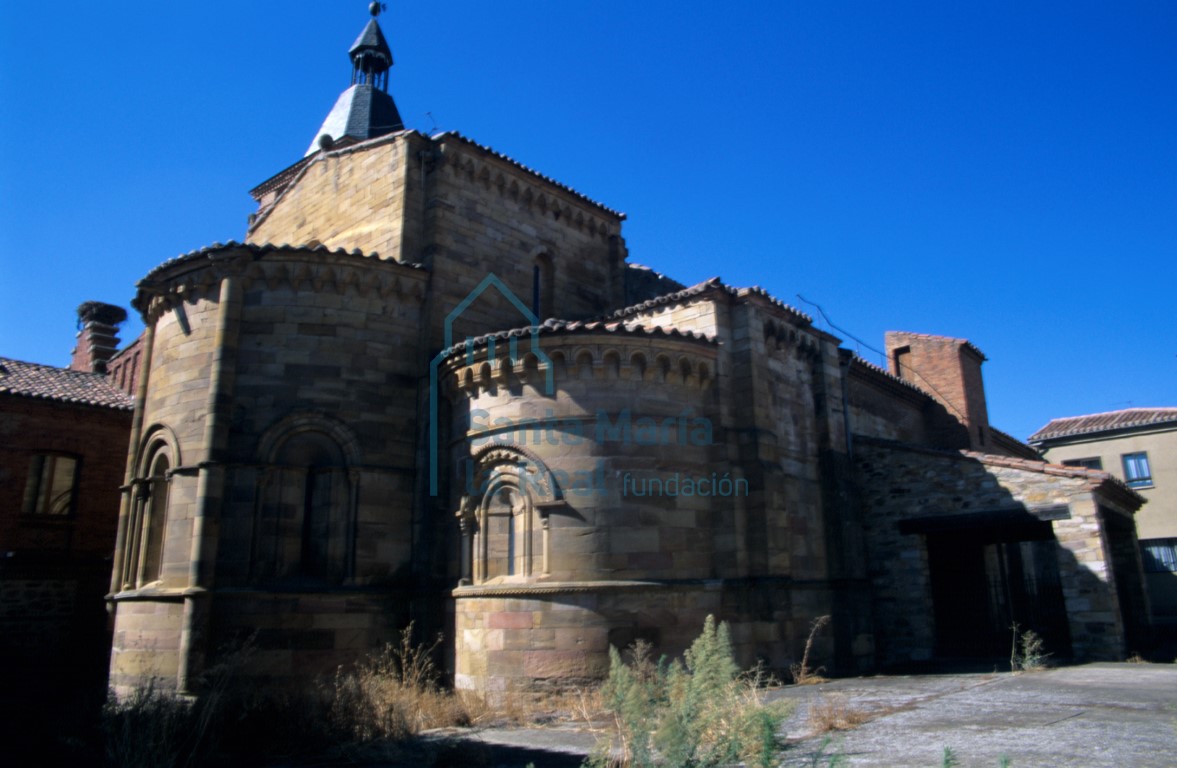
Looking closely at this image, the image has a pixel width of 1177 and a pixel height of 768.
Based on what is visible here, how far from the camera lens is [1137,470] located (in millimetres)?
29547

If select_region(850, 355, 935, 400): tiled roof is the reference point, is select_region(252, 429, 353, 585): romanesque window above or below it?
below

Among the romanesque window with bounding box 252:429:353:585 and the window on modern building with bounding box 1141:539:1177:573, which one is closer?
the romanesque window with bounding box 252:429:353:585

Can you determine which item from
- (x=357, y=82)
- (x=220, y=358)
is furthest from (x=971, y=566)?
(x=357, y=82)

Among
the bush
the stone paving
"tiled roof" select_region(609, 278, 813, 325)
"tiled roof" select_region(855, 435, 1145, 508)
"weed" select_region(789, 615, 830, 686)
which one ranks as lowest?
the stone paving

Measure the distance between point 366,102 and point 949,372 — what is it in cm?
2048

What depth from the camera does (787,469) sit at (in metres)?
14.1

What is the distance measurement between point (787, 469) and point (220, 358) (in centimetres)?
925

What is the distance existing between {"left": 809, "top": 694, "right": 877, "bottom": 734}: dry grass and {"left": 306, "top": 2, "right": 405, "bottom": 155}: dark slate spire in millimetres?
23183

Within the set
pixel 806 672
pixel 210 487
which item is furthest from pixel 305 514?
pixel 806 672

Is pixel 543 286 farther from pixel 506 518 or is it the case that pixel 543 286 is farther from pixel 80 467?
pixel 80 467

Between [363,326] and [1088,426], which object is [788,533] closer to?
[363,326]

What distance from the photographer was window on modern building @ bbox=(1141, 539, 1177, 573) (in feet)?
91.8

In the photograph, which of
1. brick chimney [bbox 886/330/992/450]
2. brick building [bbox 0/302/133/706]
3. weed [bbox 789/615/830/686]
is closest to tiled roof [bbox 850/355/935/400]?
brick chimney [bbox 886/330/992/450]

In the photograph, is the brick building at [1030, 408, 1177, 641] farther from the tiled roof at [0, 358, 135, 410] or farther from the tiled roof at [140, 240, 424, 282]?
the tiled roof at [0, 358, 135, 410]
